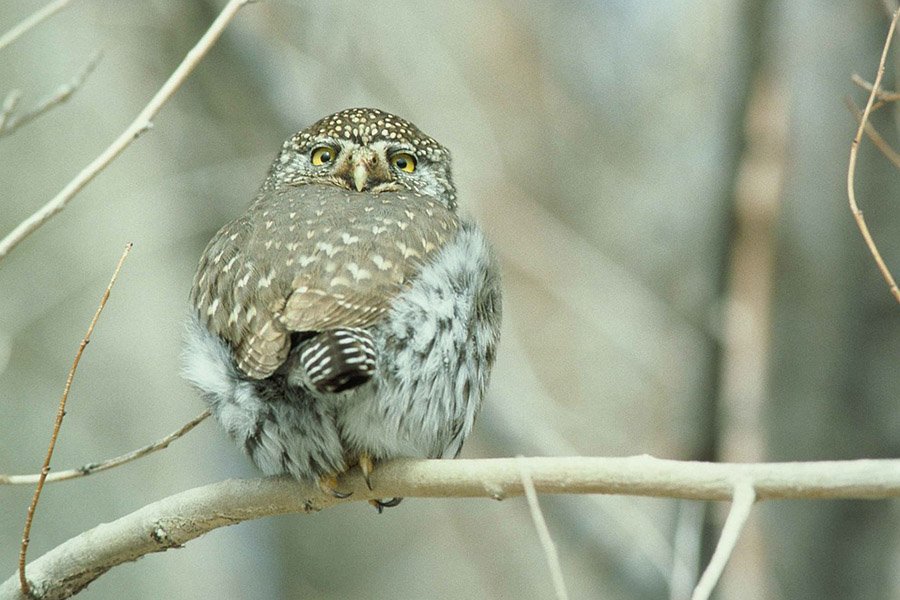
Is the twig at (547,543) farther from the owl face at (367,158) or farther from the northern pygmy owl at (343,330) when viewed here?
the owl face at (367,158)

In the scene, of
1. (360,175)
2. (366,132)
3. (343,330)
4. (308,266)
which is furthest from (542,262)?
(343,330)

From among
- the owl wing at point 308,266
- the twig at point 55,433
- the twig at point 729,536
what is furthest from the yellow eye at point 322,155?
the twig at point 729,536

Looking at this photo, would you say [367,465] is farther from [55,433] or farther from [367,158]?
[367,158]

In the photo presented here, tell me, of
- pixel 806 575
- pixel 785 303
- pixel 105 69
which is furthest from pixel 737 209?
pixel 105 69

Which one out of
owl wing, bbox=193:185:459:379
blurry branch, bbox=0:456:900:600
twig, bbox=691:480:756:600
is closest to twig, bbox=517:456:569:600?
blurry branch, bbox=0:456:900:600

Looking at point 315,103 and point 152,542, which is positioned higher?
point 315,103

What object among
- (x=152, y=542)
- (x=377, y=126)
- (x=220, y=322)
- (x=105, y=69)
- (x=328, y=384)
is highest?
(x=105, y=69)

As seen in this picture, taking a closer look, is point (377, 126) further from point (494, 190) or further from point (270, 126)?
point (494, 190)
